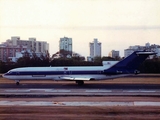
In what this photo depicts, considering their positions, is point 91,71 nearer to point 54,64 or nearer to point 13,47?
point 54,64

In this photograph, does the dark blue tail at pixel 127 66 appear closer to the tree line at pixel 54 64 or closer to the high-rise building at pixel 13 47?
the tree line at pixel 54 64

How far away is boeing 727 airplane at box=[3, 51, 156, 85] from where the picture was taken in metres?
36.6

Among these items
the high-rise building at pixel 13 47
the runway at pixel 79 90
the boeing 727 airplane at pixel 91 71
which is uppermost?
the high-rise building at pixel 13 47

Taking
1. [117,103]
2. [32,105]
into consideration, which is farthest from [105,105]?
[32,105]

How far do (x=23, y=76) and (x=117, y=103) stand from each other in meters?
21.7

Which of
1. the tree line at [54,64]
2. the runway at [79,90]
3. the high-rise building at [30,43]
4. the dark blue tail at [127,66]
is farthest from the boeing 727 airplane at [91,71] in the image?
the high-rise building at [30,43]

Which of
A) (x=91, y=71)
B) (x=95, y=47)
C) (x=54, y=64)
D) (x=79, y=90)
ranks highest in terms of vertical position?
(x=95, y=47)

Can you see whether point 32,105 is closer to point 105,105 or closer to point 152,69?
point 105,105

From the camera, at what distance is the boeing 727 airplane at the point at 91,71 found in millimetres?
36594

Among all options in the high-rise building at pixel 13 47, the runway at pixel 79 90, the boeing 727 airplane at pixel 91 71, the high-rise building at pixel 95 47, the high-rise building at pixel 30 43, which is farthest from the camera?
the high-rise building at pixel 95 47

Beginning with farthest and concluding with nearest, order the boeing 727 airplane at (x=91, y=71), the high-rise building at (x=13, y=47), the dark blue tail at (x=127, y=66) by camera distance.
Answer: the high-rise building at (x=13, y=47)
the boeing 727 airplane at (x=91, y=71)
the dark blue tail at (x=127, y=66)

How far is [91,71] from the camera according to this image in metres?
37.3

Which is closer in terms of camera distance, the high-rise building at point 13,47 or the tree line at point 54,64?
the tree line at point 54,64

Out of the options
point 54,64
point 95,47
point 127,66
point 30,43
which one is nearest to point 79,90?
point 127,66
